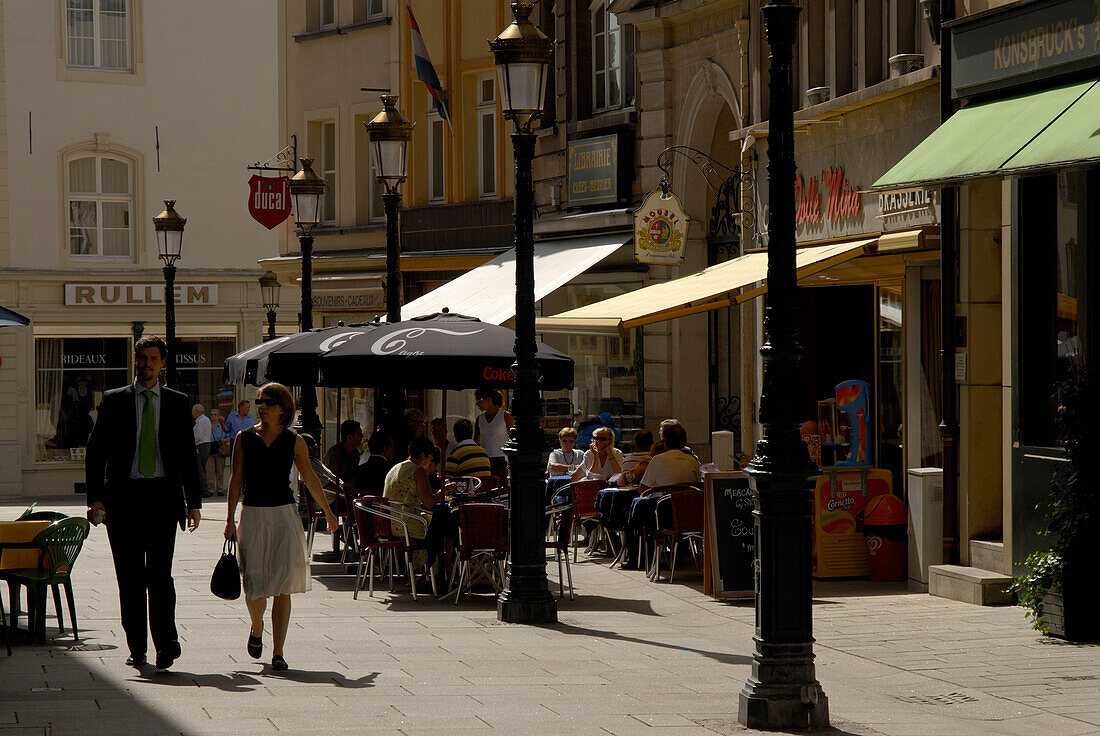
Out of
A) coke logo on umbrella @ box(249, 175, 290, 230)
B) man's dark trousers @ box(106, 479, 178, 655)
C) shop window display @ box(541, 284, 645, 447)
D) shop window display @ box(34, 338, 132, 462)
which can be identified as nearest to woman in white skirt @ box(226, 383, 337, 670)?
man's dark trousers @ box(106, 479, 178, 655)

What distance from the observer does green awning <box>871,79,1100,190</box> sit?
9.78 m

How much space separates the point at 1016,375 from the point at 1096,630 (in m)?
2.33

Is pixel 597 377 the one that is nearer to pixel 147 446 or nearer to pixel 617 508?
pixel 617 508

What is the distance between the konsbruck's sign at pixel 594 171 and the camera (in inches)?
867

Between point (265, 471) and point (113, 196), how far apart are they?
2847cm

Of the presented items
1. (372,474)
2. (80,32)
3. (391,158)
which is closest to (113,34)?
(80,32)

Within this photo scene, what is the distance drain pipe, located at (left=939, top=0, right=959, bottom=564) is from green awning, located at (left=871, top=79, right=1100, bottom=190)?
0.75m

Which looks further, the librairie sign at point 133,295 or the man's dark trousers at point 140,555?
the librairie sign at point 133,295

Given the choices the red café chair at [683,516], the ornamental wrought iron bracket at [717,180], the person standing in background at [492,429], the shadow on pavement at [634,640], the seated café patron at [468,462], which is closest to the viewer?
the shadow on pavement at [634,640]

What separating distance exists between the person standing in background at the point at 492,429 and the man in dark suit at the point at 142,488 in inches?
316

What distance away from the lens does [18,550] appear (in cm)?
1025

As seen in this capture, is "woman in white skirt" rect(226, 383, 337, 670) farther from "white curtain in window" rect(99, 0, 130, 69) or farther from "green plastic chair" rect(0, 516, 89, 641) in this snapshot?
"white curtain in window" rect(99, 0, 130, 69)

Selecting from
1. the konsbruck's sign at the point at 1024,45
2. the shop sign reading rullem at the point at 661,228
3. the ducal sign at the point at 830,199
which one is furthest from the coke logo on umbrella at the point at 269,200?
the konsbruck's sign at the point at 1024,45

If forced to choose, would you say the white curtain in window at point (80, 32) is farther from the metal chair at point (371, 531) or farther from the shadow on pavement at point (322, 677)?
the shadow on pavement at point (322, 677)
